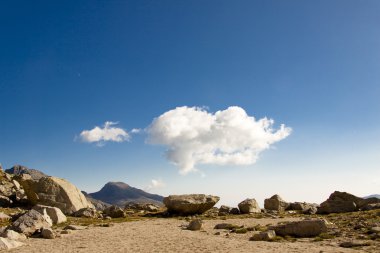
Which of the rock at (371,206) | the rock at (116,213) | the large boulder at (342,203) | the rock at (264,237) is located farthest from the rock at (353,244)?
the rock at (371,206)

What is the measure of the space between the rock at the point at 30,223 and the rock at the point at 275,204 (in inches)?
1914

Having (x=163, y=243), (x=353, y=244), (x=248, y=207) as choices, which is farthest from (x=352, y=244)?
(x=248, y=207)

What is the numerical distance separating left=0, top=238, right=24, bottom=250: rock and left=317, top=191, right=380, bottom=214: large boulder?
54094 mm

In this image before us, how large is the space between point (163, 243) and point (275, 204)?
48.4 metres

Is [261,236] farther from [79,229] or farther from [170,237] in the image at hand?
[79,229]

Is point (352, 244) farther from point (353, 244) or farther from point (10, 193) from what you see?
point (10, 193)

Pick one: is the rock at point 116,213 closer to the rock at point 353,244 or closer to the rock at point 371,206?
the rock at point 353,244

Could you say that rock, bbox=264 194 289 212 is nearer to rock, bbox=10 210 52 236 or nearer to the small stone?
the small stone

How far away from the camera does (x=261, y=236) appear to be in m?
35.2

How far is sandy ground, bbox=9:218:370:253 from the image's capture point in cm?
3016

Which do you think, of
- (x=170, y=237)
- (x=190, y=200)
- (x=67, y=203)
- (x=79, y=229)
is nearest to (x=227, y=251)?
(x=170, y=237)

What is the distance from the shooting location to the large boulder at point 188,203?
64.8 metres

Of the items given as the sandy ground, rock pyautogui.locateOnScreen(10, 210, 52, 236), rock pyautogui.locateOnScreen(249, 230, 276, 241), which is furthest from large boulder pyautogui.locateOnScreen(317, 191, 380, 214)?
rock pyautogui.locateOnScreen(10, 210, 52, 236)

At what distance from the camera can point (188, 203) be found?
64875 millimetres
